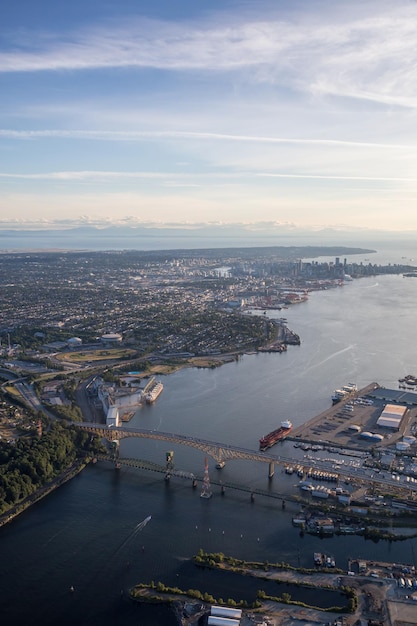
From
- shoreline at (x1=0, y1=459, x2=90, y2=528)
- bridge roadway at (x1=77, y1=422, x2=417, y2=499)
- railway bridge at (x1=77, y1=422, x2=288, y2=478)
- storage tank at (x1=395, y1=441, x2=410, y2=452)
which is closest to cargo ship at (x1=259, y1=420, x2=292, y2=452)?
bridge roadway at (x1=77, y1=422, x2=417, y2=499)

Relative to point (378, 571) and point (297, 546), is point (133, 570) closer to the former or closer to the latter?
point (297, 546)

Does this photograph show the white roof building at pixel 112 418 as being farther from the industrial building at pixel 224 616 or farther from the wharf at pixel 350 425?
the industrial building at pixel 224 616

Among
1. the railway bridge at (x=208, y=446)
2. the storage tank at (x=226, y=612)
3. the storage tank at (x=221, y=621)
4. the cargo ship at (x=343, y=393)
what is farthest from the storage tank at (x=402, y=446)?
the storage tank at (x=221, y=621)

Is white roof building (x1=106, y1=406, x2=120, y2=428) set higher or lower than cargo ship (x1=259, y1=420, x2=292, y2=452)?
higher

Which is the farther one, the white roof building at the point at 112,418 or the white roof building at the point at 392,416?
the white roof building at the point at 392,416

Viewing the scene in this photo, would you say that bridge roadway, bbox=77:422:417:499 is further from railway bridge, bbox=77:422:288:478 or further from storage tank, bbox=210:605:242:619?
storage tank, bbox=210:605:242:619

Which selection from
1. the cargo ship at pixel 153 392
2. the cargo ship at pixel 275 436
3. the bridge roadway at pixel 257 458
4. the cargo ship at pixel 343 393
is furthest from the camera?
the cargo ship at pixel 343 393
